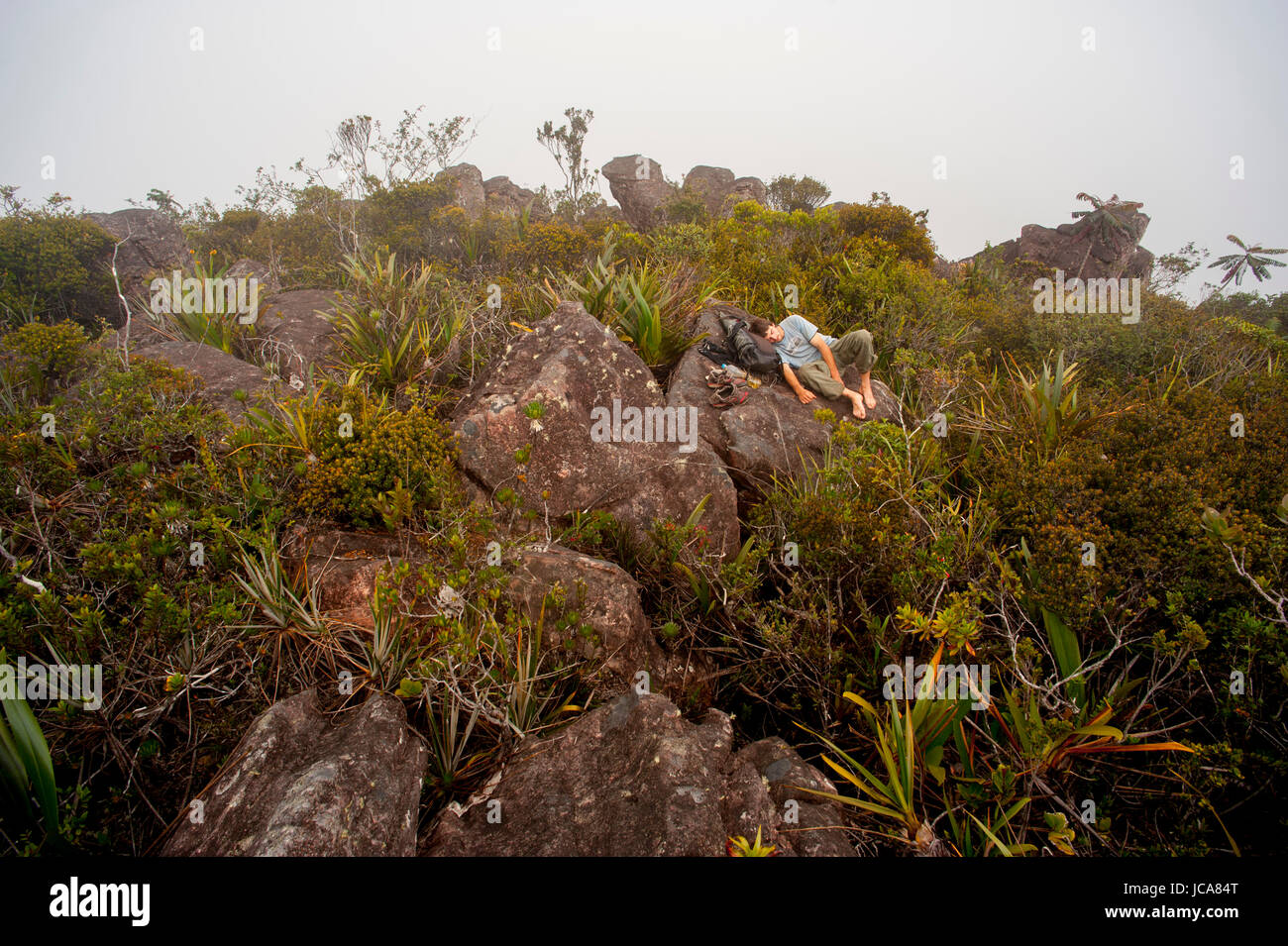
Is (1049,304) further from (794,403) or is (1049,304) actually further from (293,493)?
(293,493)

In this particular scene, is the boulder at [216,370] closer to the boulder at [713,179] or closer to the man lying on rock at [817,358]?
the man lying on rock at [817,358]

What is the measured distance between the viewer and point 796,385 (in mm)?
5758

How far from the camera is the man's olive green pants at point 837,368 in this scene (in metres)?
5.81

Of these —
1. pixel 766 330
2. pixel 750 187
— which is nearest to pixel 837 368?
pixel 766 330

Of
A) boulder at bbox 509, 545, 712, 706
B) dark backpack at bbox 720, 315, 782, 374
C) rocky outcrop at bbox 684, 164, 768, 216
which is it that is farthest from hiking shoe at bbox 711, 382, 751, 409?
rocky outcrop at bbox 684, 164, 768, 216

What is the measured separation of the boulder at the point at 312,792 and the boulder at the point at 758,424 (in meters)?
3.55

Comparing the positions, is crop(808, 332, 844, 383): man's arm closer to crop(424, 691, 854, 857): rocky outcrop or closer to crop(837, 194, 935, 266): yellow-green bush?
crop(424, 691, 854, 857): rocky outcrop

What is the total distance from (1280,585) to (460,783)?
4841 millimetres

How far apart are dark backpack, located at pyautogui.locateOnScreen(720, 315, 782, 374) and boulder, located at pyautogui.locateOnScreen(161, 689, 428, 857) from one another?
466cm

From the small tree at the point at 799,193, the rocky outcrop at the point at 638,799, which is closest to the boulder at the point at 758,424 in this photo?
the rocky outcrop at the point at 638,799

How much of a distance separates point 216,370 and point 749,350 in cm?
556

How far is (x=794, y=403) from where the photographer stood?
5738mm

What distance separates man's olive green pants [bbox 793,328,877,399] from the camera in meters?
5.81
